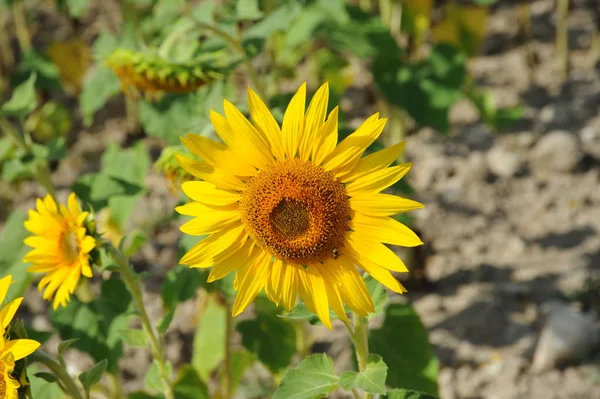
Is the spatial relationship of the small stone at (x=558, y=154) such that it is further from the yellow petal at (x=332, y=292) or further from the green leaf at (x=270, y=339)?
the yellow petal at (x=332, y=292)

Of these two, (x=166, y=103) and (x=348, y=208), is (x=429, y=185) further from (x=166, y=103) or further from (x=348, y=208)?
(x=348, y=208)

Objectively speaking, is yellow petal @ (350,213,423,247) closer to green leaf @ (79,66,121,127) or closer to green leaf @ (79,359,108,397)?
green leaf @ (79,359,108,397)

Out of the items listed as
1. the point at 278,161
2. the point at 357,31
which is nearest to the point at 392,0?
the point at 357,31

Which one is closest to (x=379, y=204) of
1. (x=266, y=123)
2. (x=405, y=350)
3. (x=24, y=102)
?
(x=266, y=123)

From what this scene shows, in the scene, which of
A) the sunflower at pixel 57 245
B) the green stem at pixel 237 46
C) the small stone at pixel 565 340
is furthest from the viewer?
the small stone at pixel 565 340

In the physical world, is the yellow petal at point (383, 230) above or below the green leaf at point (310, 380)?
above

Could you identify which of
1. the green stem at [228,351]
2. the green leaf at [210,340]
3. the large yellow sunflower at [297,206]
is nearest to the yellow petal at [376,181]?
the large yellow sunflower at [297,206]

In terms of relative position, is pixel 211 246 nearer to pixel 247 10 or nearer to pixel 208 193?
pixel 208 193
